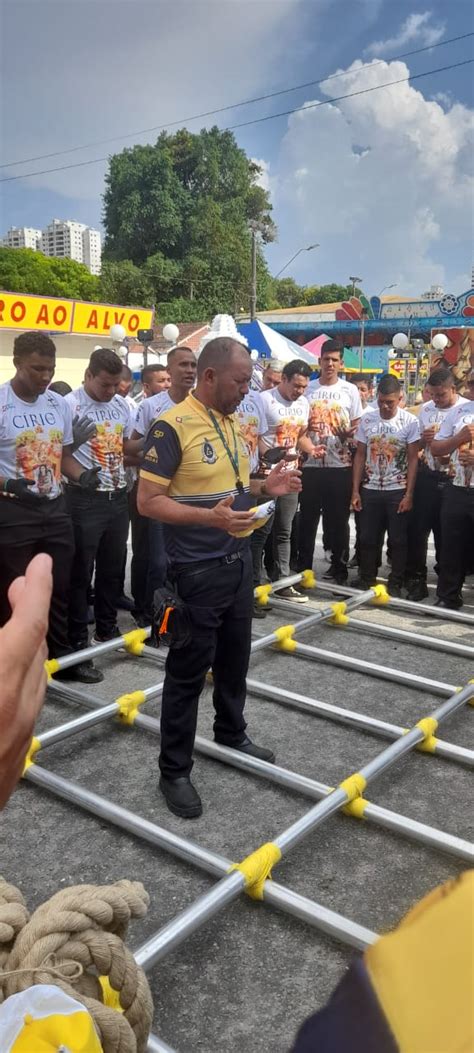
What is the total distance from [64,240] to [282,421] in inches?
A: 3332

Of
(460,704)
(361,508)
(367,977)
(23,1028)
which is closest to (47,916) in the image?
(23,1028)

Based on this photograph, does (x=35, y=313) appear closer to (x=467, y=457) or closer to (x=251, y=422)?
(x=251, y=422)

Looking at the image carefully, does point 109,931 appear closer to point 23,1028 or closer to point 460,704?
point 23,1028

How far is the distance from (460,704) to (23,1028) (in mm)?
3252

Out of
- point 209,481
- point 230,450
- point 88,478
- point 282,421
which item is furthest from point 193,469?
point 282,421

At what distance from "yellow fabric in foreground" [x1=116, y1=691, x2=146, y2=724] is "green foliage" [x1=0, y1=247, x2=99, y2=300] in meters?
48.9

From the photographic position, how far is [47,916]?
1.80 metres

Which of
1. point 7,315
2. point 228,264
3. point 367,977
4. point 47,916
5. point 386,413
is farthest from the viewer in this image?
point 228,264

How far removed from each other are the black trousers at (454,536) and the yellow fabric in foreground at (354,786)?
3.24 metres

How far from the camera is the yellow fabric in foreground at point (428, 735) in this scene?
146 inches

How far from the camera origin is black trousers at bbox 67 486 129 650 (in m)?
4.89

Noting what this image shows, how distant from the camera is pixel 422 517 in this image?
21.7ft

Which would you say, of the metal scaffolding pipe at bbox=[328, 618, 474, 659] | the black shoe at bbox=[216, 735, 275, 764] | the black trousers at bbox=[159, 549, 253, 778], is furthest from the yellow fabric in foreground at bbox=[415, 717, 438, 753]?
the metal scaffolding pipe at bbox=[328, 618, 474, 659]

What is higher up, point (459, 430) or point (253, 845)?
point (459, 430)
